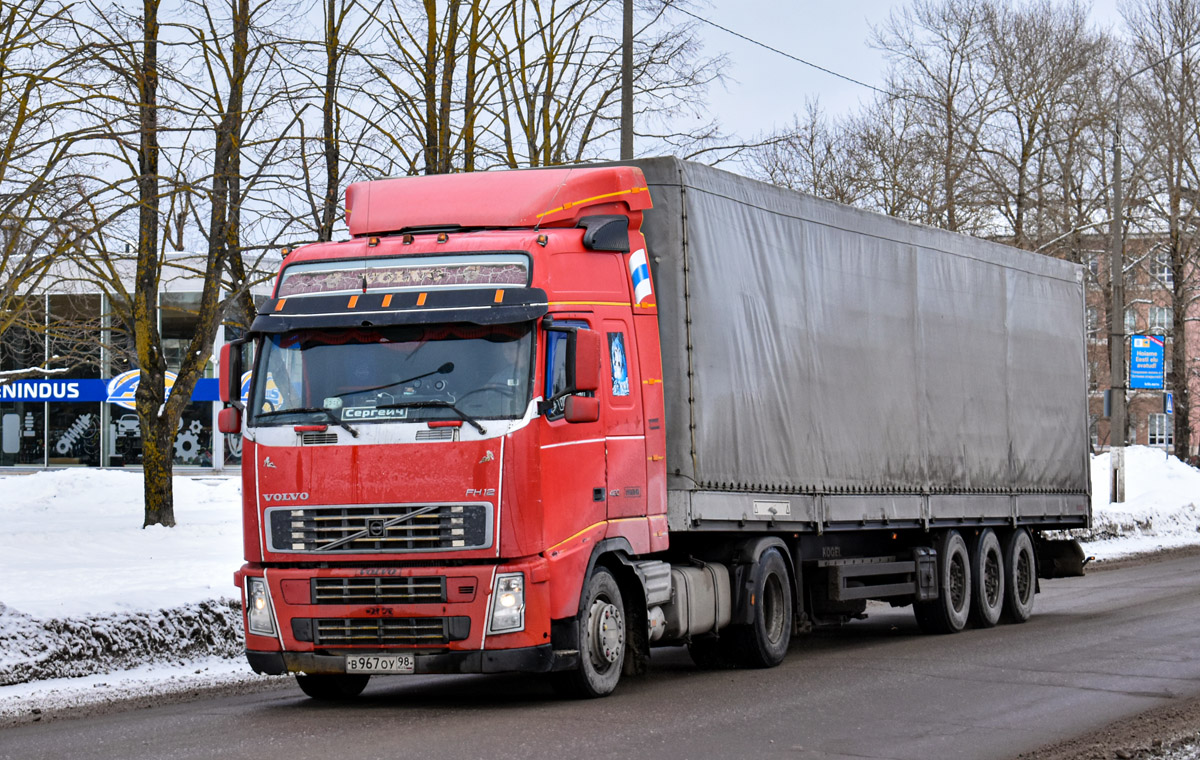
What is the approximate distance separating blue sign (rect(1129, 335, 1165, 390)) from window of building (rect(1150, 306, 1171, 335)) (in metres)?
5.90

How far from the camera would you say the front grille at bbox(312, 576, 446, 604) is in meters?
9.63

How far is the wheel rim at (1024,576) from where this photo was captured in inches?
683

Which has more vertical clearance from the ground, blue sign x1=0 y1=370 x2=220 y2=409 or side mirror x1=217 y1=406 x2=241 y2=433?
blue sign x1=0 y1=370 x2=220 y2=409

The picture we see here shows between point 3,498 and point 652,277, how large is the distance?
71.6 feet

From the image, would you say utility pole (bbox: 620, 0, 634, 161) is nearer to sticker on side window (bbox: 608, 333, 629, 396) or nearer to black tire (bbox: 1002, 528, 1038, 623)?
black tire (bbox: 1002, 528, 1038, 623)

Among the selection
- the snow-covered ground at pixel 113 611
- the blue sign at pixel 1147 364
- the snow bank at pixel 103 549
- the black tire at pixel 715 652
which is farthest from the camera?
the blue sign at pixel 1147 364

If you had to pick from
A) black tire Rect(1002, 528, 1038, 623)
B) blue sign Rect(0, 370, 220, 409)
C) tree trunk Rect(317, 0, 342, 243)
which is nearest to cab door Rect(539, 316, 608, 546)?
black tire Rect(1002, 528, 1038, 623)

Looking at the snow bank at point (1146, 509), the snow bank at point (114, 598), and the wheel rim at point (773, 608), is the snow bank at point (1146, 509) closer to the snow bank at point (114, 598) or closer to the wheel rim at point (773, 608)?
the wheel rim at point (773, 608)

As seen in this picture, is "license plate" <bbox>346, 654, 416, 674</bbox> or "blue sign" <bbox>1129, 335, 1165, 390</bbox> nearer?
"license plate" <bbox>346, 654, 416, 674</bbox>

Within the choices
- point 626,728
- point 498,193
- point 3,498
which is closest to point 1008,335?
point 498,193

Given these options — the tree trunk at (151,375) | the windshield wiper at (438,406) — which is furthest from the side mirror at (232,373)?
the tree trunk at (151,375)

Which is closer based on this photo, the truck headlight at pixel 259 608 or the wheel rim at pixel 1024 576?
the truck headlight at pixel 259 608

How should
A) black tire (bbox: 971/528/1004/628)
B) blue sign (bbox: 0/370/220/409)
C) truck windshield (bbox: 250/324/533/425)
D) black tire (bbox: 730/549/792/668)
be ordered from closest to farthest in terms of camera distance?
truck windshield (bbox: 250/324/533/425)
black tire (bbox: 730/549/792/668)
black tire (bbox: 971/528/1004/628)
blue sign (bbox: 0/370/220/409)

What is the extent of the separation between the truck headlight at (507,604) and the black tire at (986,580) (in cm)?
805
